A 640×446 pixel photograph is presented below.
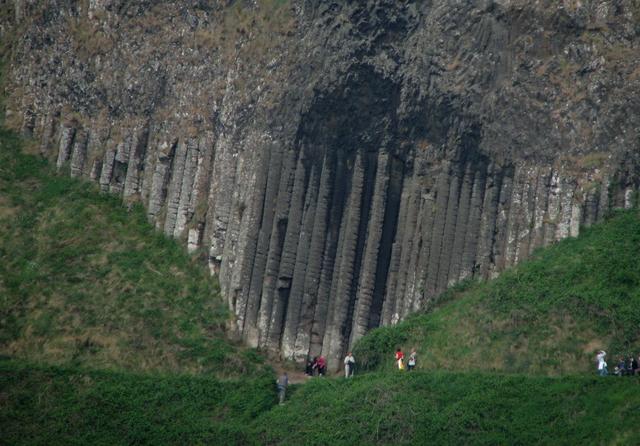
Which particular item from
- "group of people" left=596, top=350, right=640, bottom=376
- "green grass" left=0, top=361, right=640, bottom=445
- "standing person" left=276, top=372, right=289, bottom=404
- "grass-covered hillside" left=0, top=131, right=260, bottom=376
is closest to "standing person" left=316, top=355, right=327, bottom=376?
"grass-covered hillside" left=0, top=131, right=260, bottom=376

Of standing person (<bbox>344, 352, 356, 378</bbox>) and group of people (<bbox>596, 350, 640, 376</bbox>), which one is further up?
group of people (<bbox>596, 350, 640, 376</bbox>)

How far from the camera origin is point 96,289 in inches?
2404

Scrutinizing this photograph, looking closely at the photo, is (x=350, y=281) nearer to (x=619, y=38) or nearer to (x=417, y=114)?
(x=417, y=114)

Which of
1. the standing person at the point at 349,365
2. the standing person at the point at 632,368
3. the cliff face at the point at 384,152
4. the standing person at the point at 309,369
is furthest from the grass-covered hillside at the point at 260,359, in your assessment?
the cliff face at the point at 384,152

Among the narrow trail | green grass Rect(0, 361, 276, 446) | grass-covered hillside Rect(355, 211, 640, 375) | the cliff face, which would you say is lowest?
green grass Rect(0, 361, 276, 446)

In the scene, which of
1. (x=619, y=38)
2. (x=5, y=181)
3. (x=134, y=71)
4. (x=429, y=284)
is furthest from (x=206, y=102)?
(x=619, y=38)

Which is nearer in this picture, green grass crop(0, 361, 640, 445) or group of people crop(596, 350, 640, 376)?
green grass crop(0, 361, 640, 445)

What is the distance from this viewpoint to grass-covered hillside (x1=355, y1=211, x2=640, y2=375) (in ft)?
170

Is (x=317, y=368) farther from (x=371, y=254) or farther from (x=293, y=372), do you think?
(x=371, y=254)

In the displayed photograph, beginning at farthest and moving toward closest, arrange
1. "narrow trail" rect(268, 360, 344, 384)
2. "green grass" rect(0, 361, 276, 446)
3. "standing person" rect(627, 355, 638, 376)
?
"narrow trail" rect(268, 360, 344, 384) → "green grass" rect(0, 361, 276, 446) → "standing person" rect(627, 355, 638, 376)

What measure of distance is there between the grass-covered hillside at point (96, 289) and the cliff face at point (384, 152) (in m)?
1.25

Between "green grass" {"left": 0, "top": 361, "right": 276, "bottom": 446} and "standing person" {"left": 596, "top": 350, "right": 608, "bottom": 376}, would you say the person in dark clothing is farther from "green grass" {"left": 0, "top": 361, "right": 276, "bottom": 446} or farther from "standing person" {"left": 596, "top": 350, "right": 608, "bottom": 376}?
"standing person" {"left": 596, "top": 350, "right": 608, "bottom": 376}

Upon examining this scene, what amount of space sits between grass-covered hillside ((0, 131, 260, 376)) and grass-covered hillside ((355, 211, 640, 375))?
7001 mm

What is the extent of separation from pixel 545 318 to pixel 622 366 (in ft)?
13.8
